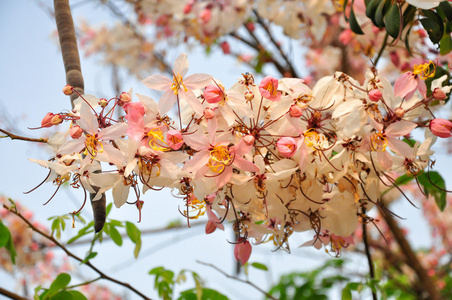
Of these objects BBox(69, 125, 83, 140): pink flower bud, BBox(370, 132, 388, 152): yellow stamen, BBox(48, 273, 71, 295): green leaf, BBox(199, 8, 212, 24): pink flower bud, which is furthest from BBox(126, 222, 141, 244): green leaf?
BBox(199, 8, 212, 24): pink flower bud

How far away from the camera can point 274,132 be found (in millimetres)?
507

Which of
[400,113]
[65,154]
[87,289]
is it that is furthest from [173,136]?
[87,289]

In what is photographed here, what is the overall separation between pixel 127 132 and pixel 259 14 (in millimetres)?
1035

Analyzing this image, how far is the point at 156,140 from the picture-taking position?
483 millimetres

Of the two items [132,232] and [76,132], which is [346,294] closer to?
[132,232]

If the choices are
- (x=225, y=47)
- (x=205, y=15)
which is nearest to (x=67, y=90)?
(x=205, y=15)

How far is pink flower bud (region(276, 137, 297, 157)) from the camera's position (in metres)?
0.47

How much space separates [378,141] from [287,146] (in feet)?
0.43

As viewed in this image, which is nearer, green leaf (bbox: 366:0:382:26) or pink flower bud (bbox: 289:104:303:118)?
pink flower bud (bbox: 289:104:303:118)

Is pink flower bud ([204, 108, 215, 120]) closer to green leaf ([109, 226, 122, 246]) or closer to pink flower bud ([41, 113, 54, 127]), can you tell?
pink flower bud ([41, 113, 54, 127])

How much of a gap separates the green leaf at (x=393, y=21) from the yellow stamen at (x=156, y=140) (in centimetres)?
38

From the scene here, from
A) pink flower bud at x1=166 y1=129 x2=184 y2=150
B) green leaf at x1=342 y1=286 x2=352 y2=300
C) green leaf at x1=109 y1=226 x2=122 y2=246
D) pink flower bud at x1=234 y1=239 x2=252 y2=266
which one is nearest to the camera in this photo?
pink flower bud at x1=166 y1=129 x2=184 y2=150

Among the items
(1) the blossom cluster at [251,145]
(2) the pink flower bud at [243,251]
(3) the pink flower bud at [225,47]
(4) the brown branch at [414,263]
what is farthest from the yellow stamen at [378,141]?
(3) the pink flower bud at [225,47]

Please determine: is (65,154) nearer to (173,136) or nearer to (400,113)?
(173,136)
